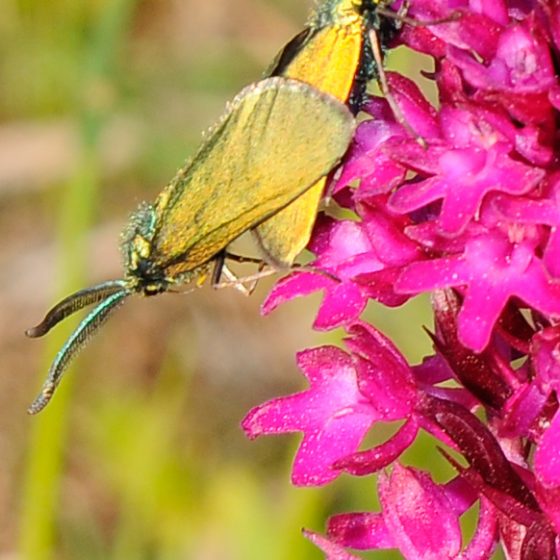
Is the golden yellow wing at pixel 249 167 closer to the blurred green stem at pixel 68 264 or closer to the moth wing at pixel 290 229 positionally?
the moth wing at pixel 290 229

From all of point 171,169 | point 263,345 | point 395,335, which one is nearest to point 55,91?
point 171,169

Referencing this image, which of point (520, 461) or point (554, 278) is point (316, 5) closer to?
point (554, 278)

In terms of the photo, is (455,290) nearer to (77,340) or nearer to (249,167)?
(249,167)

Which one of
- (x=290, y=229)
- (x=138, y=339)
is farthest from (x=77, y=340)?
(x=138, y=339)

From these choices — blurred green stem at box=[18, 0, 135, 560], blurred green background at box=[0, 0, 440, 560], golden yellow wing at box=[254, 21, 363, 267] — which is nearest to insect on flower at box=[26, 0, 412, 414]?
golden yellow wing at box=[254, 21, 363, 267]

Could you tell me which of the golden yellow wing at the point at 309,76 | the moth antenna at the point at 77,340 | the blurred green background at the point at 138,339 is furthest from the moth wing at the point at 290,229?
the blurred green background at the point at 138,339

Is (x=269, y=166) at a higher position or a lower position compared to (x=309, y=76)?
lower
